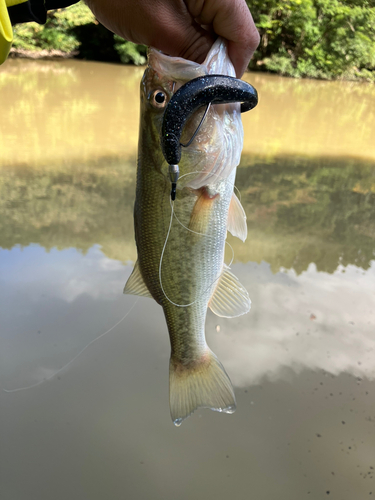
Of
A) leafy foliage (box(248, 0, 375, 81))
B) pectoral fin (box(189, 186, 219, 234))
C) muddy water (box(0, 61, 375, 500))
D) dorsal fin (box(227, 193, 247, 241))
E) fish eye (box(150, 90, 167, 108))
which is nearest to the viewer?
fish eye (box(150, 90, 167, 108))

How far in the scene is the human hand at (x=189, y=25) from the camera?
140cm

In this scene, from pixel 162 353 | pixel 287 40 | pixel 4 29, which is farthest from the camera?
pixel 287 40

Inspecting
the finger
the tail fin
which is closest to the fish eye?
the finger

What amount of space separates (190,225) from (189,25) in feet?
2.39

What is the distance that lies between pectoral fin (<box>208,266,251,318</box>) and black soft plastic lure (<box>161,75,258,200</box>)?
675 mm

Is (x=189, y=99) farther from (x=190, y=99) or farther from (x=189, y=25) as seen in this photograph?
(x=189, y=25)

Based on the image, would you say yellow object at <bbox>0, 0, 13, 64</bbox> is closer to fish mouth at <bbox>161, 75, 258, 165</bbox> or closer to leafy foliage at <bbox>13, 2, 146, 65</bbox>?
fish mouth at <bbox>161, 75, 258, 165</bbox>

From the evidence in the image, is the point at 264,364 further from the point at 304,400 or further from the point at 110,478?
the point at 110,478

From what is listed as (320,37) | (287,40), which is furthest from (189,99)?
(287,40)

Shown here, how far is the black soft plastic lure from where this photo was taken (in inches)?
52.6

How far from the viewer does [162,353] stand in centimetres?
329

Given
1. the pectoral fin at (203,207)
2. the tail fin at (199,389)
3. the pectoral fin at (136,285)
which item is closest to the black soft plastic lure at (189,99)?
the pectoral fin at (203,207)

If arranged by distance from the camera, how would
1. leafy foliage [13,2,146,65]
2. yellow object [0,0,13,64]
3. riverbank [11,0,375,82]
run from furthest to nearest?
riverbank [11,0,375,82]
leafy foliage [13,2,146,65]
yellow object [0,0,13,64]

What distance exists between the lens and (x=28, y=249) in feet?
14.6
